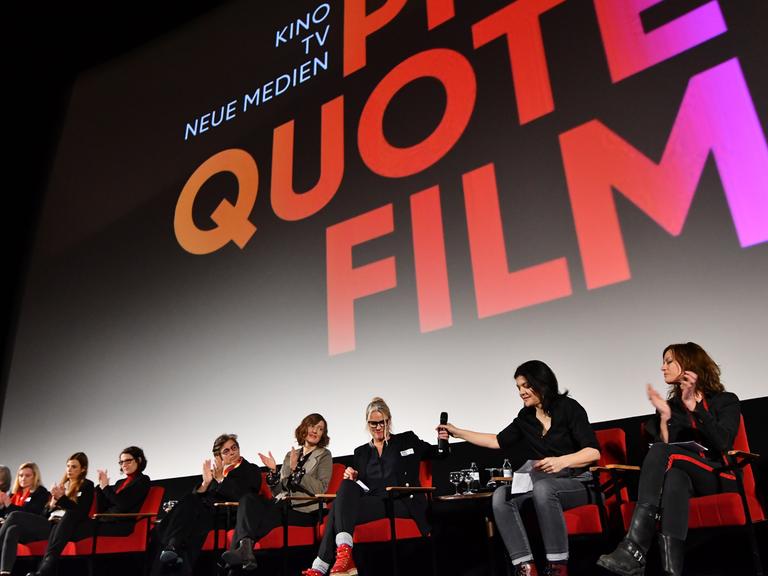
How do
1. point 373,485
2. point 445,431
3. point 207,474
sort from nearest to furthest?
point 445,431 → point 373,485 → point 207,474

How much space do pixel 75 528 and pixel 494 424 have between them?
8.05 feet

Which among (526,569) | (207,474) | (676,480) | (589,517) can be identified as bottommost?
(526,569)

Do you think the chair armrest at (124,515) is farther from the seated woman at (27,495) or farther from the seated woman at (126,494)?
the seated woman at (27,495)

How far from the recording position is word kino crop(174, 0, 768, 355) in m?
3.02

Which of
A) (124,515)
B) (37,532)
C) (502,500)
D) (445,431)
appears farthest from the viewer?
(37,532)

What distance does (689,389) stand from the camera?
254 centimetres

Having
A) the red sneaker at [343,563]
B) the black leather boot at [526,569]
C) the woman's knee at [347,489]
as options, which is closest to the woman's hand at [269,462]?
the woman's knee at [347,489]

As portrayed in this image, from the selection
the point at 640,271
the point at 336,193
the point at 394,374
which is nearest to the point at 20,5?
the point at 336,193

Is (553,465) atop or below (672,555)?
atop

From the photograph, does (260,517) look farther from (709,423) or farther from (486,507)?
(709,423)

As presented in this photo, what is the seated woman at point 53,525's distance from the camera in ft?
12.3

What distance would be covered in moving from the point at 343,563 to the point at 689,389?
1.57 m

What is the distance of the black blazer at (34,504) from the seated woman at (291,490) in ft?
5.75

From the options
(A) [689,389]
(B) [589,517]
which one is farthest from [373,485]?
(A) [689,389]
